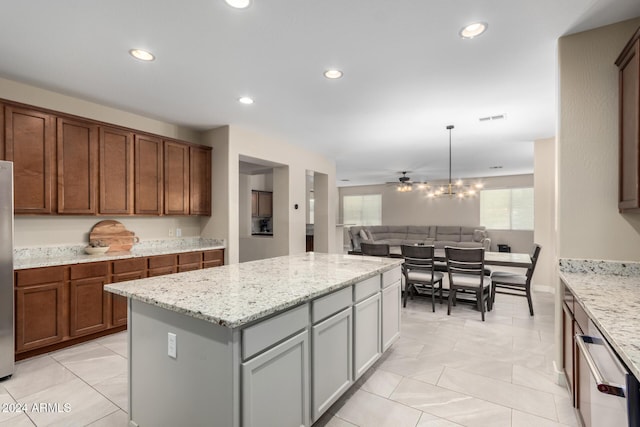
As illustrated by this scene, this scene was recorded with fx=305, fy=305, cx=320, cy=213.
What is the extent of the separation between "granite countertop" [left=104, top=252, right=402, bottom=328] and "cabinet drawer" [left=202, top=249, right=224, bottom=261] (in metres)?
1.76

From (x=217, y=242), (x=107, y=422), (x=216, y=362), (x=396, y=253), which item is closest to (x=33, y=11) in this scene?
(x=216, y=362)

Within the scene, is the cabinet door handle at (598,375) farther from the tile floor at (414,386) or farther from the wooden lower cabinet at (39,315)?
the wooden lower cabinet at (39,315)

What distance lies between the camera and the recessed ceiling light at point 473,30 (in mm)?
2051

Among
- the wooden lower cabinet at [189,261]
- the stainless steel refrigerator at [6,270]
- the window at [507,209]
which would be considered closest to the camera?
the stainless steel refrigerator at [6,270]

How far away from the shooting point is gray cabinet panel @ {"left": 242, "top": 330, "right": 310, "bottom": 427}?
136 cm

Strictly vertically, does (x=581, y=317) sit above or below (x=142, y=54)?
below

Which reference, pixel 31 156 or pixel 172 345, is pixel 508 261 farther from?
pixel 31 156

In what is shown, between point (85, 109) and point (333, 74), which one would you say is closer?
point (333, 74)

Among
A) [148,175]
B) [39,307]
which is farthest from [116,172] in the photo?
[39,307]

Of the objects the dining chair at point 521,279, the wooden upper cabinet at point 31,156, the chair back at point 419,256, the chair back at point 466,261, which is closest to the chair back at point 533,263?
the dining chair at point 521,279

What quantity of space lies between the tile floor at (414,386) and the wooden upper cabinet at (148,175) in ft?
4.98

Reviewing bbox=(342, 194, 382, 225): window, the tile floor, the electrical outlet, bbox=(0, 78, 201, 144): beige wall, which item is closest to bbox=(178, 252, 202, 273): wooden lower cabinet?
the tile floor

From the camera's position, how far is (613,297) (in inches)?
62.7

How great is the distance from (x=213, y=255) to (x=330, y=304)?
279cm
